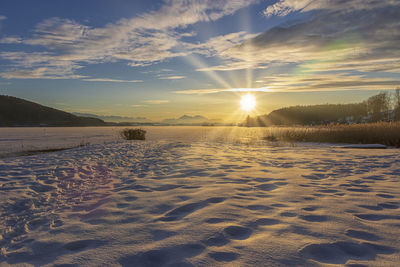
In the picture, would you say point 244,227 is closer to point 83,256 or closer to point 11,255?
point 83,256

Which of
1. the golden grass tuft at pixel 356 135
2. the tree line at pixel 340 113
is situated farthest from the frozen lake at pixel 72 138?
the tree line at pixel 340 113

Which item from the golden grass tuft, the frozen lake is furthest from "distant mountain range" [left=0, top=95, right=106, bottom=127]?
the golden grass tuft

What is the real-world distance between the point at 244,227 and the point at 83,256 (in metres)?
1.82

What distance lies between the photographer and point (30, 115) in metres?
129

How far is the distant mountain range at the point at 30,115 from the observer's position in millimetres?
122250

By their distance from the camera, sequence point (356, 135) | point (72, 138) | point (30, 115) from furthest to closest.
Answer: point (30, 115), point (72, 138), point (356, 135)

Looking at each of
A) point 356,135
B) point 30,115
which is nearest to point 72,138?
point 356,135

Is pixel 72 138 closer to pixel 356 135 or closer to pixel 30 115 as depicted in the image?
pixel 356 135

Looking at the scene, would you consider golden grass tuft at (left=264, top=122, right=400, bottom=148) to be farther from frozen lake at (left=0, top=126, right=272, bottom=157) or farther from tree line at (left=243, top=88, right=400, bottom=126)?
tree line at (left=243, top=88, right=400, bottom=126)

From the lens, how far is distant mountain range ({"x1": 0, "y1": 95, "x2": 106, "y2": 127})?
12225 cm

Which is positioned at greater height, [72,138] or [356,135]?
[356,135]

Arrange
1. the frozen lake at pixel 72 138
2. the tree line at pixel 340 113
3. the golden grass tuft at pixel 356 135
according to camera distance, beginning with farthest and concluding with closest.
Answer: the tree line at pixel 340 113 → the frozen lake at pixel 72 138 → the golden grass tuft at pixel 356 135

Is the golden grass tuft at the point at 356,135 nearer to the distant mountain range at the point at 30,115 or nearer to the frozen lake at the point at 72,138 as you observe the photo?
the frozen lake at the point at 72,138

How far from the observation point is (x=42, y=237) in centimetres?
278
